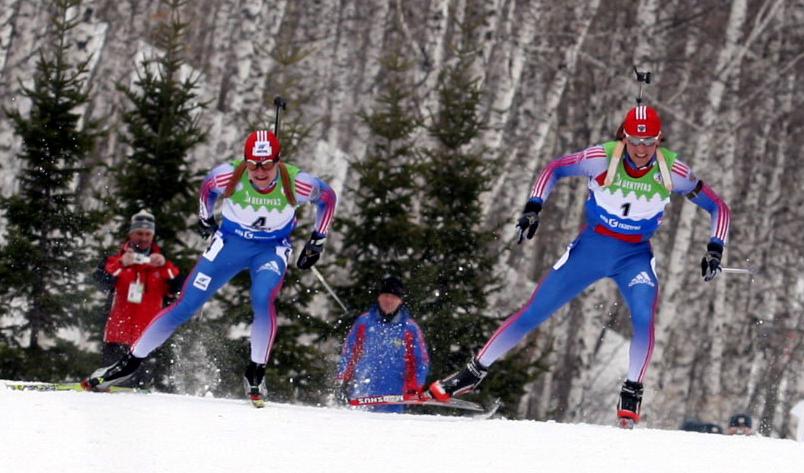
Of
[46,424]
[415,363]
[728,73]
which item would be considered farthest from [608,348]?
[46,424]

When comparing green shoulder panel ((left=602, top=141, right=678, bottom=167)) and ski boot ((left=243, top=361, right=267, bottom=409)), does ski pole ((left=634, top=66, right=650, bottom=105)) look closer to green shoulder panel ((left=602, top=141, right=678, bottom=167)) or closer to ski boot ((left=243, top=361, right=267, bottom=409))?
green shoulder panel ((left=602, top=141, right=678, bottom=167))

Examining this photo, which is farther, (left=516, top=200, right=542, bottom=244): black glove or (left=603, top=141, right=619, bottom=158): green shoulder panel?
(left=603, top=141, right=619, bottom=158): green shoulder panel

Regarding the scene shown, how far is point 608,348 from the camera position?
102ft

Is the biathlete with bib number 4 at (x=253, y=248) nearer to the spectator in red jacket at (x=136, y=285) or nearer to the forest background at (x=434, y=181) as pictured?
the spectator in red jacket at (x=136, y=285)

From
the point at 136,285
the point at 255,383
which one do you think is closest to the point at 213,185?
the point at 255,383

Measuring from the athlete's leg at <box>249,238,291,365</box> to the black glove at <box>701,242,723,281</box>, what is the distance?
9.47 feet

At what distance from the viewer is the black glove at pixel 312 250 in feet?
31.1

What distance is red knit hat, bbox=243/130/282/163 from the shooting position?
916 cm

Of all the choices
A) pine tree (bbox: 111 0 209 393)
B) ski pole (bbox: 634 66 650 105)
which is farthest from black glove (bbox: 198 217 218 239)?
ski pole (bbox: 634 66 650 105)

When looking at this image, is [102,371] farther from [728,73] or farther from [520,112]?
[728,73]

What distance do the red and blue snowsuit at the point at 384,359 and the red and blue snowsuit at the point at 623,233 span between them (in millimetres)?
1754

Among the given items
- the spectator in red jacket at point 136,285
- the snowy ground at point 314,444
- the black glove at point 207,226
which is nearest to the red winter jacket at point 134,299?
the spectator in red jacket at point 136,285

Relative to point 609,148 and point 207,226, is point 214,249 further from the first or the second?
point 609,148

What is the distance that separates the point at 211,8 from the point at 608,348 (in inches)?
555
